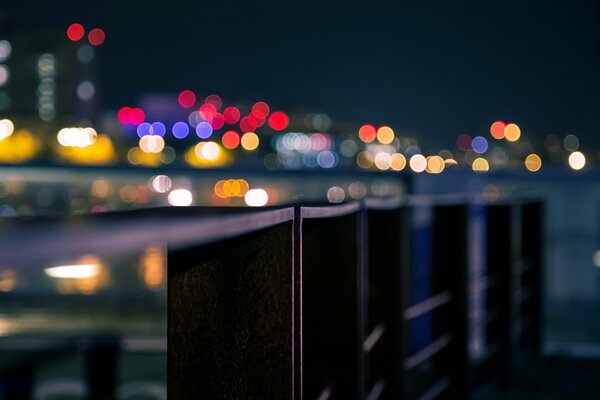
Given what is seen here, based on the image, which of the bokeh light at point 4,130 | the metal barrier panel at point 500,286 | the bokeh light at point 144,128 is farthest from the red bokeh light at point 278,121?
the metal barrier panel at point 500,286

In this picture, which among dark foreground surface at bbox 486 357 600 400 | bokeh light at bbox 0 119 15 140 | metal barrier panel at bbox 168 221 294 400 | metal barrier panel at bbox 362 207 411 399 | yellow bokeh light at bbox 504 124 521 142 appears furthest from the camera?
bokeh light at bbox 0 119 15 140

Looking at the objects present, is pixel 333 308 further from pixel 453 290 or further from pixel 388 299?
pixel 453 290

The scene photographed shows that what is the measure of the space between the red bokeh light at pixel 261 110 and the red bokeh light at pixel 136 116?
8037mm

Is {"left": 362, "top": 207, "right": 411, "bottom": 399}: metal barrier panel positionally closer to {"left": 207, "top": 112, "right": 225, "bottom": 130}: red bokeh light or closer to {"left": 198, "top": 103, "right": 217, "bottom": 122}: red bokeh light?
{"left": 198, "top": 103, "right": 217, "bottom": 122}: red bokeh light

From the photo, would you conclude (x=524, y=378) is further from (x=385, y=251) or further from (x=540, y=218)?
(x=385, y=251)

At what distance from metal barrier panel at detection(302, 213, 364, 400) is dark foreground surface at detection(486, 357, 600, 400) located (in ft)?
11.0

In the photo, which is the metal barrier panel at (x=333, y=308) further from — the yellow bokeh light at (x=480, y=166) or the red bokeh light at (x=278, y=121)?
the red bokeh light at (x=278, y=121)

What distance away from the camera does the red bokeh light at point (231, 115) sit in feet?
145

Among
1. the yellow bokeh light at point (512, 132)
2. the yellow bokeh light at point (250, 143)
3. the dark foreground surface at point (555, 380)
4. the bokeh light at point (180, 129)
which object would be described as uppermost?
the bokeh light at point (180, 129)

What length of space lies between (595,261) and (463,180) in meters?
1.45

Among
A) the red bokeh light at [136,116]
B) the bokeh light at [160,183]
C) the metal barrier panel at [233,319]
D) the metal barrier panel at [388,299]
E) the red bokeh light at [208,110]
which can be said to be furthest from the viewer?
the red bokeh light at [208,110]

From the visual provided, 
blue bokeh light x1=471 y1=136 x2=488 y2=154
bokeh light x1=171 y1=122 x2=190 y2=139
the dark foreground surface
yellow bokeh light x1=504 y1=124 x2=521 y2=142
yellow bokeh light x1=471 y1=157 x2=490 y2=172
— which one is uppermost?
bokeh light x1=171 y1=122 x2=190 y2=139

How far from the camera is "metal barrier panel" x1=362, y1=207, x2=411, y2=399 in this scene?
449 cm

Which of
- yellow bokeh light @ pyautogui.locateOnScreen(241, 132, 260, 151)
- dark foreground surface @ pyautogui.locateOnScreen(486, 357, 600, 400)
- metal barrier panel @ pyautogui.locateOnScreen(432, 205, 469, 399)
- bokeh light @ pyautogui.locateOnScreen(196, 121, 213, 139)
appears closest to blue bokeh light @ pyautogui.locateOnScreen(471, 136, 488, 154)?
yellow bokeh light @ pyautogui.locateOnScreen(241, 132, 260, 151)
